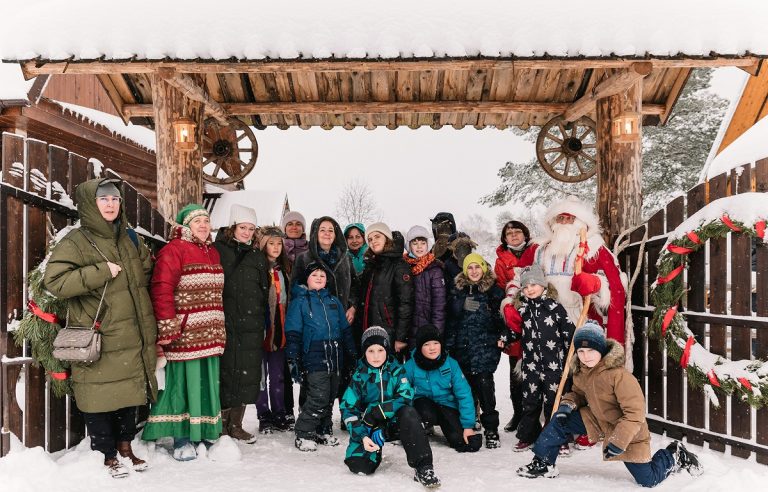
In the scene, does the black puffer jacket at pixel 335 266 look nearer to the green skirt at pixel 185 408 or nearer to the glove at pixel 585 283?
the green skirt at pixel 185 408

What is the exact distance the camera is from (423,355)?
4668mm

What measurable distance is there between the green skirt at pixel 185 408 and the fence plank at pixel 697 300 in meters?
3.65

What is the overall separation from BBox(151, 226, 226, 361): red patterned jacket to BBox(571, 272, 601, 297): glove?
2.80 metres

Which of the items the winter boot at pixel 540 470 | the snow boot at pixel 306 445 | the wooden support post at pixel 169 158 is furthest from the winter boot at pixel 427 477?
the wooden support post at pixel 169 158

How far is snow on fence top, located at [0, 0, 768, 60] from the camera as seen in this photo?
5.20 meters

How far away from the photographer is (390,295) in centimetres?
514

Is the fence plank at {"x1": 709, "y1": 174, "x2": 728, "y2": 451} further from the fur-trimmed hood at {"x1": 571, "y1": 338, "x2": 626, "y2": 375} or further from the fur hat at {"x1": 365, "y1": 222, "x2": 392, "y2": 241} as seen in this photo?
the fur hat at {"x1": 365, "y1": 222, "x2": 392, "y2": 241}

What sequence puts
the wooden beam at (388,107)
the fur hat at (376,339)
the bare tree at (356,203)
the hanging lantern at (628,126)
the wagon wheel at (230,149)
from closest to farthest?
1. the fur hat at (376,339)
2. the hanging lantern at (628,126)
3. the wooden beam at (388,107)
4. the wagon wheel at (230,149)
5. the bare tree at (356,203)

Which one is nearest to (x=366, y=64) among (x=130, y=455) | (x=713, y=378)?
(x=130, y=455)

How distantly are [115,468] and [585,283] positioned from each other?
11.9 feet

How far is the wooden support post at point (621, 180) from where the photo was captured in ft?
19.6

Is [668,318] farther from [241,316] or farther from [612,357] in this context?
[241,316]

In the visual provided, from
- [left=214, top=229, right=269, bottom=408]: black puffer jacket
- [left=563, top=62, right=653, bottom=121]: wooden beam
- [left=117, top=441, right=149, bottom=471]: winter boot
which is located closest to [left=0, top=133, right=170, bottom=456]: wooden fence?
[left=117, top=441, right=149, bottom=471]: winter boot

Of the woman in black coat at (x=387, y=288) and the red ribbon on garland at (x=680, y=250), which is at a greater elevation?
the red ribbon on garland at (x=680, y=250)
